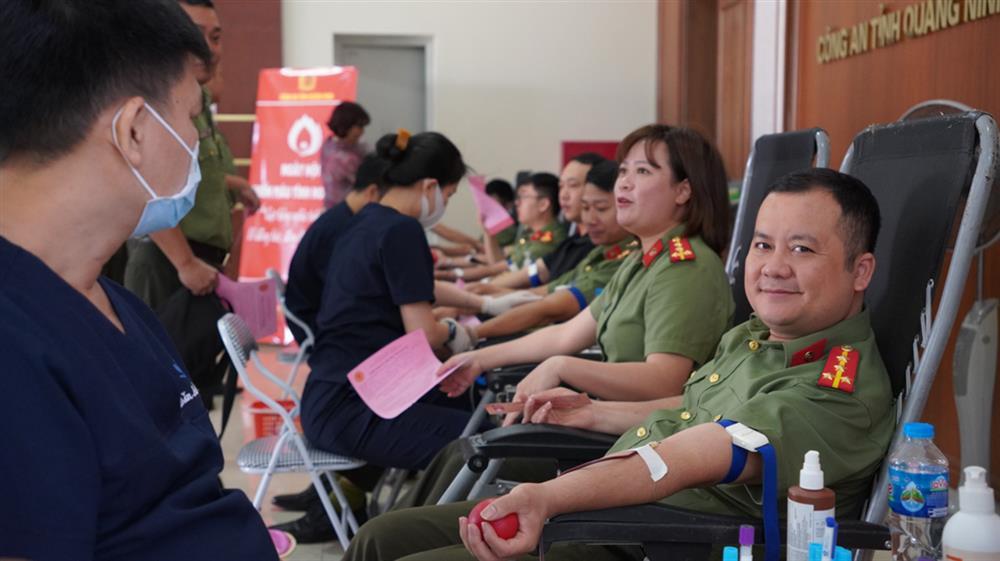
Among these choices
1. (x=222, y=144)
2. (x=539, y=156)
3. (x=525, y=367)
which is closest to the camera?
(x=525, y=367)

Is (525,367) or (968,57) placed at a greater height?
(968,57)

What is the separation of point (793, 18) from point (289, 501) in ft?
9.16

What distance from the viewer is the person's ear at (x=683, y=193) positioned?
228 cm

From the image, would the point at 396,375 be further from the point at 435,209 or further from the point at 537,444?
the point at 537,444

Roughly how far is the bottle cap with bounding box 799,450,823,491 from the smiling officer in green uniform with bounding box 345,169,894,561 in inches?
4.2

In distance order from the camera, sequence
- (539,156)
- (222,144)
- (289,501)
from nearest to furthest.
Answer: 1. (222,144)
2. (289,501)
3. (539,156)

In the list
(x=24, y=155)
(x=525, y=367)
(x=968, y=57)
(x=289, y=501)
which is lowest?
(x=289, y=501)

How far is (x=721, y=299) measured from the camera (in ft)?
6.98

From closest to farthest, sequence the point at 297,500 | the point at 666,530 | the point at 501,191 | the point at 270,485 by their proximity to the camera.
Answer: the point at 666,530 → the point at 297,500 → the point at 270,485 → the point at 501,191

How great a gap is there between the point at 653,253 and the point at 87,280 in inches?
55.5

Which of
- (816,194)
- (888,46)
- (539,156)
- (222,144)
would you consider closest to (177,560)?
(816,194)

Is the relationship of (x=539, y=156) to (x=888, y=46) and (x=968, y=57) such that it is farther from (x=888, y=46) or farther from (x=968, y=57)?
(x=968, y=57)

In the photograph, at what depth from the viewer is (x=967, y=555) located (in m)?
1.17

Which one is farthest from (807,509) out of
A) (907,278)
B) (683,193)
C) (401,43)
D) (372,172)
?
(401,43)
